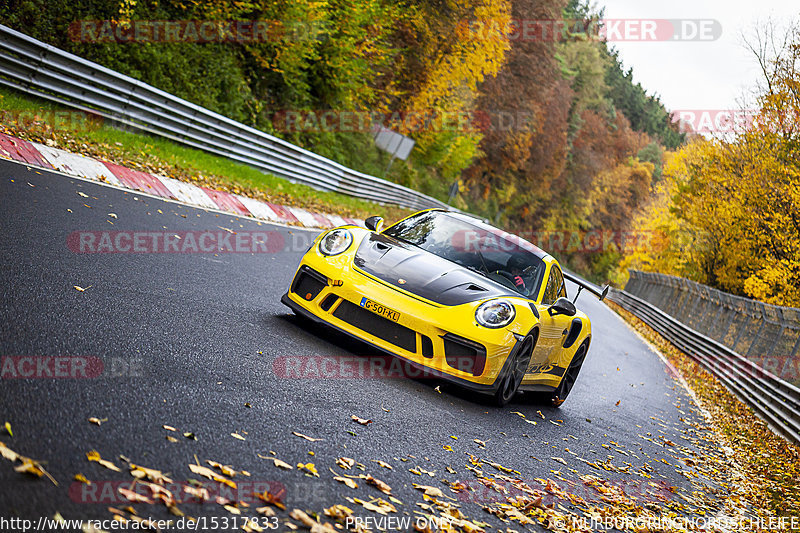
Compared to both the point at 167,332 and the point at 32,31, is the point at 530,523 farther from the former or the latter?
the point at 32,31

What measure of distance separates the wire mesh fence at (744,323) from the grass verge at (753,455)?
974mm

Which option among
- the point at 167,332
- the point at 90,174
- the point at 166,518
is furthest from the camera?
the point at 90,174

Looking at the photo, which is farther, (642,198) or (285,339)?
(642,198)

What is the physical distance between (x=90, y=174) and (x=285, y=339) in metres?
6.07

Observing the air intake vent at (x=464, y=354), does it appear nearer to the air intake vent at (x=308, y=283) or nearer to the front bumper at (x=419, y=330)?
the front bumper at (x=419, y=330)

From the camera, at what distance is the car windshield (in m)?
8.20

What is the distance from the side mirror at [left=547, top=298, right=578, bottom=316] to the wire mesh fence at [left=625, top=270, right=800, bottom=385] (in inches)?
279

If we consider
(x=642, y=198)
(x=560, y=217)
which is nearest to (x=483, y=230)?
(x=560, y=217)

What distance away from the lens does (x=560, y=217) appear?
8038 centimetres

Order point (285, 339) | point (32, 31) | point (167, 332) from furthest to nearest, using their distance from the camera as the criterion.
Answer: point (32, 31) < point (285, 339) < point (167, 332)

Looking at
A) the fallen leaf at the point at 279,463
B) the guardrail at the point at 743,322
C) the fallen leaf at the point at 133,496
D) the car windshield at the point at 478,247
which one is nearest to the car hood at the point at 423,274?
the car windshield at the point at 478,247

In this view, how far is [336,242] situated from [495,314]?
63.1 inches

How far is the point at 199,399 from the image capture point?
493cm

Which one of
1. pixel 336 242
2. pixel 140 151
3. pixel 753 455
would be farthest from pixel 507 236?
pixel 140 151
